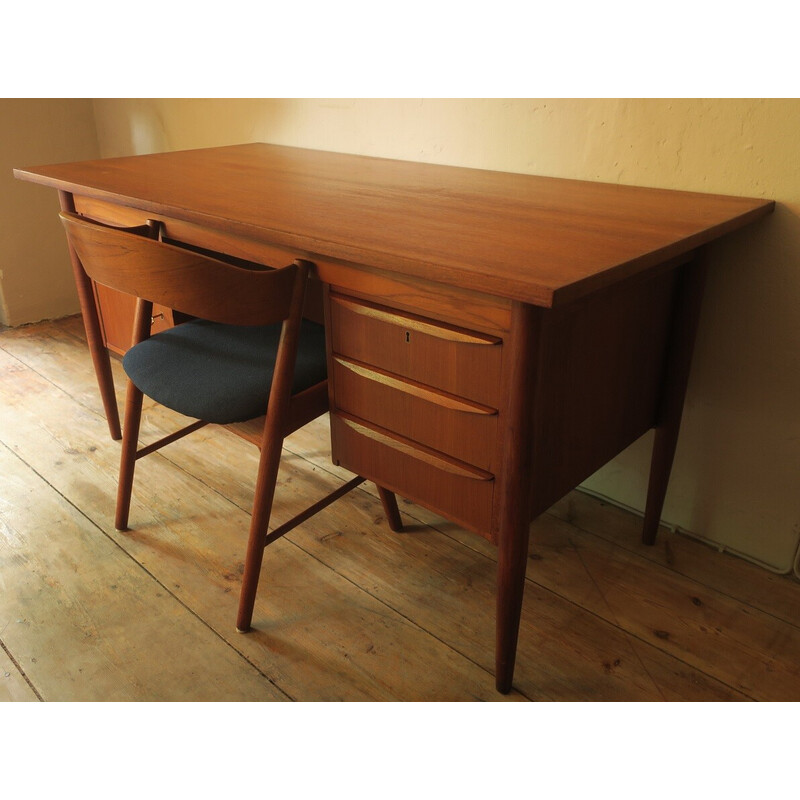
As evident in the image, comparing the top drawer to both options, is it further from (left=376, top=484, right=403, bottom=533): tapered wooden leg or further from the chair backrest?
(left=376, top=484, right=403, bottom=533): tapered wooden leg

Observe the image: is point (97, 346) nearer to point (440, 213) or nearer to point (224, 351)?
point (224, 351)

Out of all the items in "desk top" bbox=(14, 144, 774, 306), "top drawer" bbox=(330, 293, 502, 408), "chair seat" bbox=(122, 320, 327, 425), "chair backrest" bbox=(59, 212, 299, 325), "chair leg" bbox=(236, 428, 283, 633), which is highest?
"desk top" bbox=(14, 144, 774, 306)

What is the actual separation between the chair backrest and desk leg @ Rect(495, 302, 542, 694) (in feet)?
1.24

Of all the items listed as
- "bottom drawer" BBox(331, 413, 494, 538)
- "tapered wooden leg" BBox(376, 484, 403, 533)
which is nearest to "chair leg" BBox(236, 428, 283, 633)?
"bottom drawer" BBox(331, 413, 494, 538)

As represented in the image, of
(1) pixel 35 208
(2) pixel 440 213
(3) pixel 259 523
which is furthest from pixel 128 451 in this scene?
(1) pixel 35 208

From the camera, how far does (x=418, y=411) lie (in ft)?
3.90

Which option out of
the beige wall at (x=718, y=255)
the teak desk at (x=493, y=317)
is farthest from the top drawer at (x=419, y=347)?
the beige wall at (x=718, y=255)

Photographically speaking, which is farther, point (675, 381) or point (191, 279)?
point (675, 381)

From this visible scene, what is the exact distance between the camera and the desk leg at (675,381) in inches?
54.6

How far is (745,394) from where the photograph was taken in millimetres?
1500

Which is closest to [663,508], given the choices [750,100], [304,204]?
[750,100]

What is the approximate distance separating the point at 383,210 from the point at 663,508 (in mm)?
928

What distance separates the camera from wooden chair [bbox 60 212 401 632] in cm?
113

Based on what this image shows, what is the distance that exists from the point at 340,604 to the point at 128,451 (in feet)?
1.86
